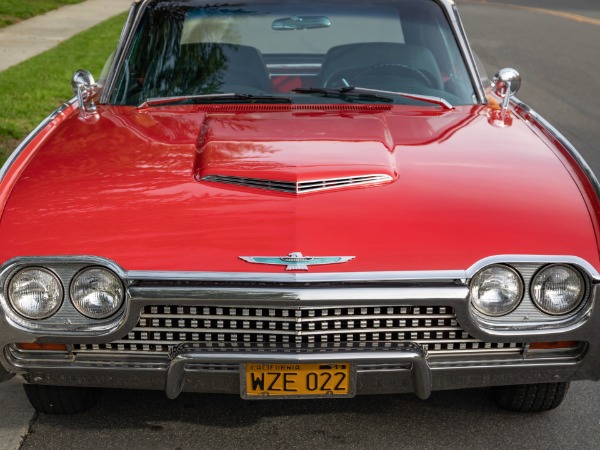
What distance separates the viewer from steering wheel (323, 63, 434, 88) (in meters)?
5.16

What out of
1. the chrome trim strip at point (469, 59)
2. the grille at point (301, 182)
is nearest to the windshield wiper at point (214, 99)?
the chrome trim strip at point (469, 59)

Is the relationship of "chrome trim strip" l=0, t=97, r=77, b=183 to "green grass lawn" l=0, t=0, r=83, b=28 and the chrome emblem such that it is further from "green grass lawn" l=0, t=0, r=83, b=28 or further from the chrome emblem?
"green grass lawn" l=0, t=0, r=83, b=28

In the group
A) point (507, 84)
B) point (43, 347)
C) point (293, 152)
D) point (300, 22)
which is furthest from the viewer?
point (300, 22)

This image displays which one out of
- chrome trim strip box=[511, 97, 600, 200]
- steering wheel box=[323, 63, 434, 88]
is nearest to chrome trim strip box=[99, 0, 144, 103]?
steering wheel box=[323, 63, 434, 88]

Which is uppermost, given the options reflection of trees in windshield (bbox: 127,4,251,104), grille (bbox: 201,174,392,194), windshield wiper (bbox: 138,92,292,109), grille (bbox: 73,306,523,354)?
grille (bbox: 201,174,392,194)

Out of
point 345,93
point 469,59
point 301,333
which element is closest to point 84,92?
point 345,93

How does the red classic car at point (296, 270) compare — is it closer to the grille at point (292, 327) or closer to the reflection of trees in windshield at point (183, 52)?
the grille at point (292, 327)

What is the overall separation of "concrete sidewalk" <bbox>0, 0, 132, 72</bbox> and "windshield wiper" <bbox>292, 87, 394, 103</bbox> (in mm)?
9028

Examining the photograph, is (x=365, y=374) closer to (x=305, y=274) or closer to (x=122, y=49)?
(x=305, y=274)

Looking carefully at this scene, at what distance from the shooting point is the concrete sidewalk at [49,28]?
14758 mm

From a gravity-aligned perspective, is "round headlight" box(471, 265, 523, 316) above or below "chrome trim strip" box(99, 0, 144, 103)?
below

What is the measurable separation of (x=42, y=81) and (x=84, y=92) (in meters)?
7.20

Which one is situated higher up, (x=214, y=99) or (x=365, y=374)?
(x=214, y=99)

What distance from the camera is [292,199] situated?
148 inches
